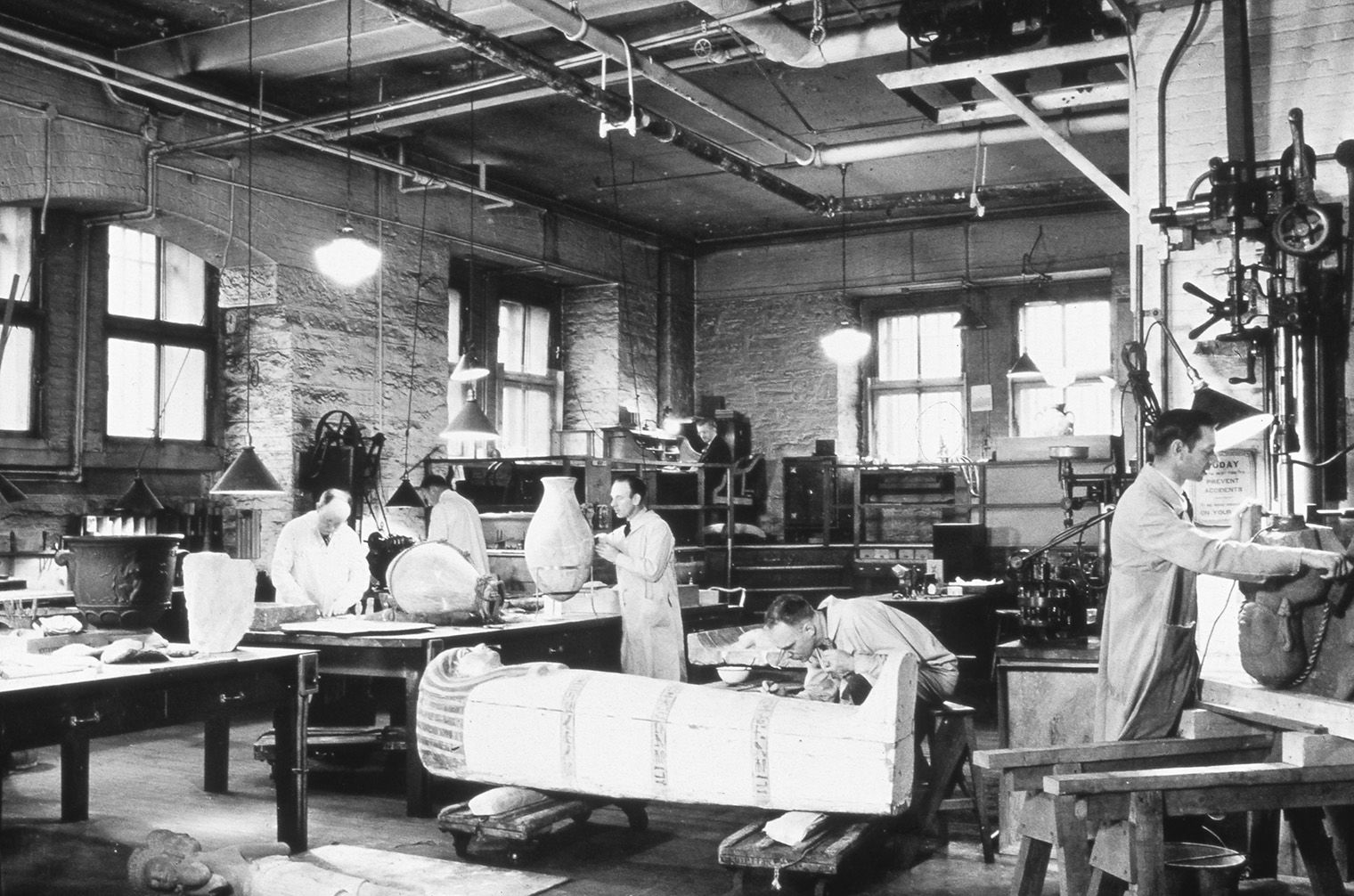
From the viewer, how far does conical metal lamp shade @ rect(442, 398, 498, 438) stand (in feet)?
31.2

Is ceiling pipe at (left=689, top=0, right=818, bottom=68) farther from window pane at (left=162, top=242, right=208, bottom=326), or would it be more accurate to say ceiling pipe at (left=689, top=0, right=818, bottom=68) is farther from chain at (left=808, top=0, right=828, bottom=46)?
window pane at (left=162, top=242, right=208, bottom=326)

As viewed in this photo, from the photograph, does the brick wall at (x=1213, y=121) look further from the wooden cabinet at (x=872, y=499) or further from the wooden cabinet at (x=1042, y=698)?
the wooden cabinet at (x=872, y=499)

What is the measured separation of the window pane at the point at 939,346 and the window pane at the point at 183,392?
752cm

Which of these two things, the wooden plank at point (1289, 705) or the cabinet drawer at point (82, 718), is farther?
the cabinet drawer at point (82, 718)

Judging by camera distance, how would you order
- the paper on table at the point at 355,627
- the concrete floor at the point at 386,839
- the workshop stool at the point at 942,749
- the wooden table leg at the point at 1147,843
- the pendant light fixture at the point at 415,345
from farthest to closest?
the pendant light fixture at the point at 415,345 → the paper on table at the point at 355,627 → the workshop stool at the point at 942,749 → the concrete floor at the point at 386,839 → the wooden table leg at the point at 1147,843

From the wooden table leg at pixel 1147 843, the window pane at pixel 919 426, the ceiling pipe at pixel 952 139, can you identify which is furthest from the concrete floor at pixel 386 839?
the window pane at pixel 919 426

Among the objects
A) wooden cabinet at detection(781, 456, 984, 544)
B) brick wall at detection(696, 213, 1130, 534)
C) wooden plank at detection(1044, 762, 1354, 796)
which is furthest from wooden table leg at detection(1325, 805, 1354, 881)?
brick wall at detection(696, 213, 1130, 534)

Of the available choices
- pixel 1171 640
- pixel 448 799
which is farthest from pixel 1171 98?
pixel 448 799

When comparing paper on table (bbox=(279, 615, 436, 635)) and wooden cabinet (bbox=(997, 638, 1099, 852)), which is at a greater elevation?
paper on table (bbox=(279, 615, 436, 635))

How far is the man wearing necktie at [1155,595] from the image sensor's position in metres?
4.38

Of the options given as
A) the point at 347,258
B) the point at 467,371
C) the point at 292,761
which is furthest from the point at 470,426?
the point at 292,761

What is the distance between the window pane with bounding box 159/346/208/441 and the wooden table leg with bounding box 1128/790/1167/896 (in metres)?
8.04

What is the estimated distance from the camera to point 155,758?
278 inches

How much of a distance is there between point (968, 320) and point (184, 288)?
24.2ft
